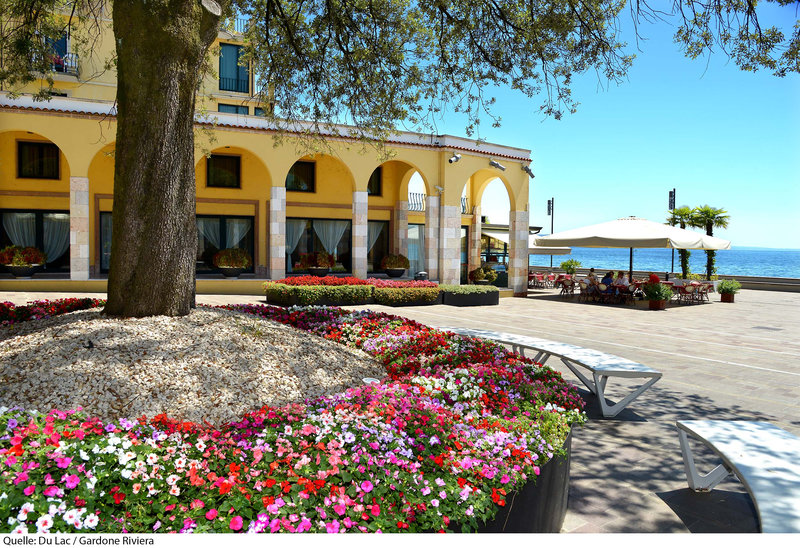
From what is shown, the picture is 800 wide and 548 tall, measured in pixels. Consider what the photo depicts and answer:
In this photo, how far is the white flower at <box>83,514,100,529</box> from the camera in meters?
2.69

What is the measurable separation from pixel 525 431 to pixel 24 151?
23.0 metres

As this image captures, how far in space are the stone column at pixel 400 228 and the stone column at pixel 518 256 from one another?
5078 mm

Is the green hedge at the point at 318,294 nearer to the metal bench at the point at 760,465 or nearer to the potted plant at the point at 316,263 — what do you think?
the potted plant at the point at 316,263

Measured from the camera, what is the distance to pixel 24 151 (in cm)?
2080

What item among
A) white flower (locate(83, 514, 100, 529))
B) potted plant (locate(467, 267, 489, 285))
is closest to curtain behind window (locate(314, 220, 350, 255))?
potted plant (locate(467, 267, 489, 285))

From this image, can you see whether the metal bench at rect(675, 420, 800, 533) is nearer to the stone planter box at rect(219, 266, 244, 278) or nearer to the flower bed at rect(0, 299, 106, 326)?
the flower bed at rect(0, 299, 106, 326)

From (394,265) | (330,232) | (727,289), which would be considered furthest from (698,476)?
(330,232)

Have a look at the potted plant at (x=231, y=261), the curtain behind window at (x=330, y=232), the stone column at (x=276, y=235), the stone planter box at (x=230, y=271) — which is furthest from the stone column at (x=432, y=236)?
the stone planter box at (x=230, y=271)

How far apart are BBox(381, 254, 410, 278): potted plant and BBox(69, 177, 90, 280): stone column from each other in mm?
11862

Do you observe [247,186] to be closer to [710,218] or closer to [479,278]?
[479,278]

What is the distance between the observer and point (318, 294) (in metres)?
18.0

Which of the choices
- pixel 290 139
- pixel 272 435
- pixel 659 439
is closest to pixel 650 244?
pixel 290 139

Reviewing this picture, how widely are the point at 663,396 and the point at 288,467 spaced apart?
6291 mm

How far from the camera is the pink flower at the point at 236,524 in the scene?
9.05 feet
